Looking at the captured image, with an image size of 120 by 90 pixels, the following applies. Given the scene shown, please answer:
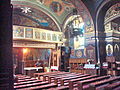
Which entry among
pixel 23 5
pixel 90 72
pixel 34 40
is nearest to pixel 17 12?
pixel 23 5

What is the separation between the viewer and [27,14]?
662 inches

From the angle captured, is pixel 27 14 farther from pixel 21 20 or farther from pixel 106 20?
pixel 106 20

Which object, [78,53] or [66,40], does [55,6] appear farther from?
[78,53]

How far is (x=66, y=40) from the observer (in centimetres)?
1834

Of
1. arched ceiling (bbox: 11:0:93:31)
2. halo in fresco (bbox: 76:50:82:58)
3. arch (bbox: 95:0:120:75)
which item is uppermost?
arched ceiling (bbox: 11:0:93:31)

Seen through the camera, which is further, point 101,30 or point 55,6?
point 55,6

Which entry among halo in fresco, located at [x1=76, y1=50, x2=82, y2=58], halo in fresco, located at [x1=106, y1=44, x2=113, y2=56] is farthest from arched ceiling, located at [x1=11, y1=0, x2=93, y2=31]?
halo in fresco, located at [x1=76, y1=50, x2=82, y2=58]

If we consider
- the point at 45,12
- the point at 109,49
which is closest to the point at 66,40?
the point at 45,12

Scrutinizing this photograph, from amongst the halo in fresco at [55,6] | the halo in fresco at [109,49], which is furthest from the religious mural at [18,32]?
the halo in fresco at [109,49]

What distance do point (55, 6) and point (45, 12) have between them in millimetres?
1237

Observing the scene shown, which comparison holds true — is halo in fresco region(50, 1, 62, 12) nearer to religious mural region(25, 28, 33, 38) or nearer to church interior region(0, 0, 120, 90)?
church interior region(0, 0, 120, 90)

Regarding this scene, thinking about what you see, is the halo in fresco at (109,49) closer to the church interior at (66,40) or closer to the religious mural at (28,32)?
the church interior at (66,40)

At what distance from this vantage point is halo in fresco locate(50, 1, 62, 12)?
15186 mm

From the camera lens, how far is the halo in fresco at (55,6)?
15.2 metres
